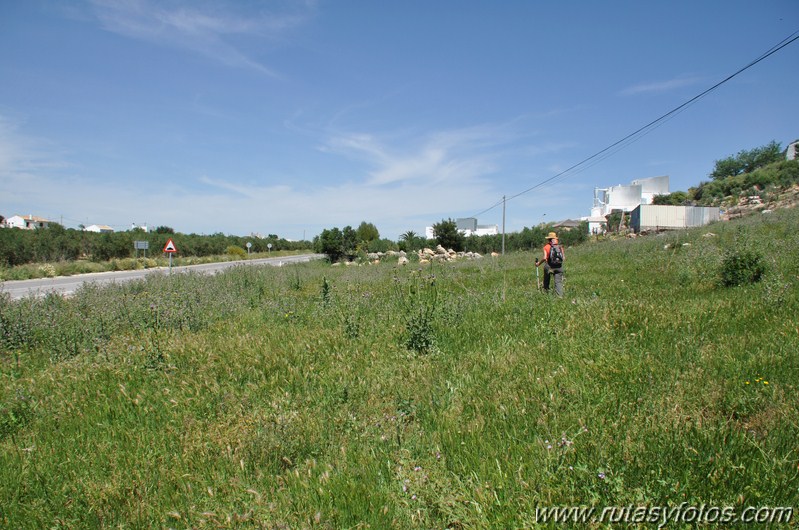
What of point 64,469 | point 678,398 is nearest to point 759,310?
point 678,398

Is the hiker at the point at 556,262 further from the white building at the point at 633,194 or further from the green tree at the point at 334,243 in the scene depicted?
the white building at the point at 633,194

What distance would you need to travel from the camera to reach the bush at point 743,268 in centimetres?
888

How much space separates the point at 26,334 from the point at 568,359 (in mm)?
9332

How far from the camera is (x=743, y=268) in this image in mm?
8984

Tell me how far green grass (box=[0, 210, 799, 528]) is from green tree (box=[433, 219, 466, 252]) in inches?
1601

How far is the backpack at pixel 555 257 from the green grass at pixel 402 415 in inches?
121

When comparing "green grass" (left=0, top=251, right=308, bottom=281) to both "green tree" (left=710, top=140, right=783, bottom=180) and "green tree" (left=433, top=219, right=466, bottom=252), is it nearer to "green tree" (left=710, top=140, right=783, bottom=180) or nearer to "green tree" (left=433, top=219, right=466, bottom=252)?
"green tree" (left=433, top=219, right=466, bottom=252)

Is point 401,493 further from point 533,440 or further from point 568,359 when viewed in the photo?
point 568,359

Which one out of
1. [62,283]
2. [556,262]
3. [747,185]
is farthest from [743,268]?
[747,185]

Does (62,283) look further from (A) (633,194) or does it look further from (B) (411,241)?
(A) (633,194)

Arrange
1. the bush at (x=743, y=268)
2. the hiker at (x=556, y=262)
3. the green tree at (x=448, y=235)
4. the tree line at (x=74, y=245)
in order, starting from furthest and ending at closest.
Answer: the green tree at (x=448, y=235)
the tree line at (x=74, y=245)
the hiker at (x=556, y=262)
the bush at (x=743, y=268)

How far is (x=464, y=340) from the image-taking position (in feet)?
19.9

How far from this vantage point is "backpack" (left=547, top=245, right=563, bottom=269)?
1043 centimetres

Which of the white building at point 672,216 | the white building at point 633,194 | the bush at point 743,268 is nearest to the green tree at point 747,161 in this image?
the white building at point 633,194
